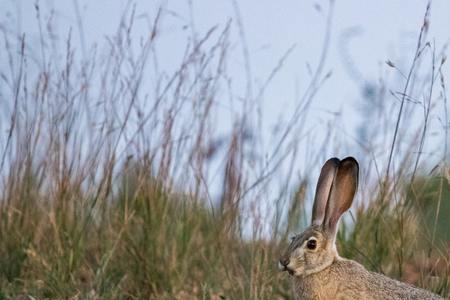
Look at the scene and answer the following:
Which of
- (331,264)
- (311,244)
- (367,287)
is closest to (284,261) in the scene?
(311,244)

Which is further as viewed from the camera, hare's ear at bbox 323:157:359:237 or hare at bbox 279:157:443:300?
hare's ear at bbox 323:157:359:237

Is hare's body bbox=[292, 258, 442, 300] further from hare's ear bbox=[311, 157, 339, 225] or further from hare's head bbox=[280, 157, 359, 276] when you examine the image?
hare's ear bbox=[311, 157, 339, 225]

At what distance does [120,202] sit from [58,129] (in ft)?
1.72

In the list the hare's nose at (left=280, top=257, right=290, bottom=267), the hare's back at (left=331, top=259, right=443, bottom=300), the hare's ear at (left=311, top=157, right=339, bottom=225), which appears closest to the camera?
the hare's nose at (left=280, top=257, right=290, bottom=267)

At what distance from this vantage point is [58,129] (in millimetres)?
7383

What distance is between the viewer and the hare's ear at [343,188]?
5.59 m

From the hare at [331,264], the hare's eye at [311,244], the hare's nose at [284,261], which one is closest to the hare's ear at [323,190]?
the hare at [331,264]

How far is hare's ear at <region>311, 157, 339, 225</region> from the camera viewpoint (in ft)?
18.6

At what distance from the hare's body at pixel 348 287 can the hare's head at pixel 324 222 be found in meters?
0.05

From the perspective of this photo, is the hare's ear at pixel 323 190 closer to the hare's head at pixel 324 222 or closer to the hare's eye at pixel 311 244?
the hare's head at pixel 324 222

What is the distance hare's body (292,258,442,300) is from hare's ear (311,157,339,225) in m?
0.20

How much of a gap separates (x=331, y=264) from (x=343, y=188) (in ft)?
1.08

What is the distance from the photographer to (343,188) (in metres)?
5.68

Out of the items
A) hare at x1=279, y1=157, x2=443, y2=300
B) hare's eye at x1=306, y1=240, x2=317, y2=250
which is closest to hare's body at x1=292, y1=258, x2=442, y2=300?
hare at x1=279, y1=157, x2=443, y2=300
